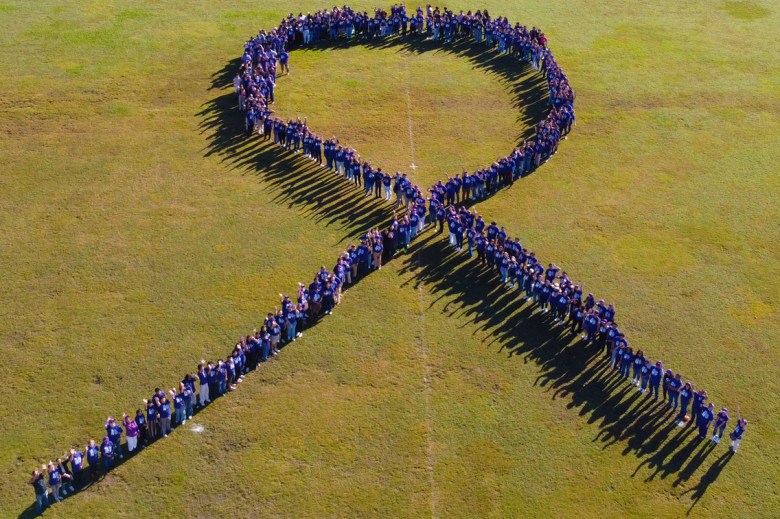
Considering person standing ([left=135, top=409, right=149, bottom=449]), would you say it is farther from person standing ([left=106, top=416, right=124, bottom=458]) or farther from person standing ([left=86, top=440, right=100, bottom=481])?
person standing ([left=86, top=440, right=100, bottom=481])

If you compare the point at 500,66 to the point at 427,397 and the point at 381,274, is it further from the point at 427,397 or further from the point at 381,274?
the point at 427,397

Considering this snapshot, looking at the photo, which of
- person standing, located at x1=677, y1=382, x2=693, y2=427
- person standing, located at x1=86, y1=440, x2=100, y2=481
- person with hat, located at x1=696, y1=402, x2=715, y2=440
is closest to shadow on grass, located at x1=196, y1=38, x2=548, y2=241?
person standing, located at x1=86, y1=440, x2=100, y2=481

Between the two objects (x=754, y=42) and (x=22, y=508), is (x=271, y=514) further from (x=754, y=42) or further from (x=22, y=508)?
(x=754, y=42)

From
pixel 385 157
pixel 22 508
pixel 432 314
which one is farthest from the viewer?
pixel 385 157

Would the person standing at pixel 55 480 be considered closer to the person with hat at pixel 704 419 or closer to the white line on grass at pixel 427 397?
the white line on grass at pixel 427 397

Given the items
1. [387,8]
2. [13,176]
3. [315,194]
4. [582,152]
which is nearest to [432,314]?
[315,194]

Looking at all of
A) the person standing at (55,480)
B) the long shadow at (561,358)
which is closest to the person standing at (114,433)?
the person standing at (55,480)

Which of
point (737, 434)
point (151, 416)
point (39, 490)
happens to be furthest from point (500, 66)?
point (39, 490)
